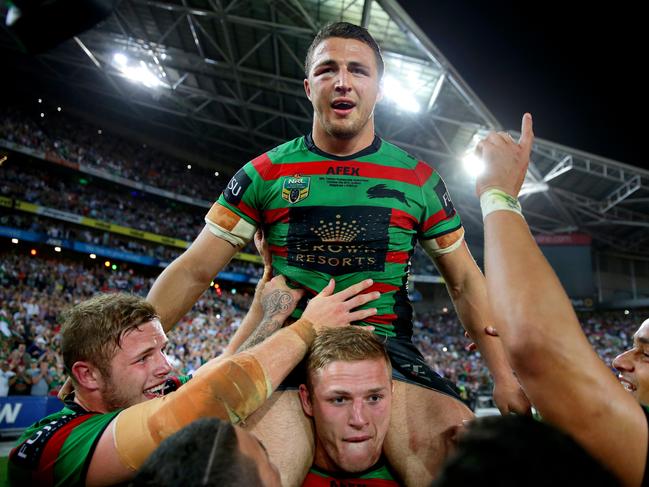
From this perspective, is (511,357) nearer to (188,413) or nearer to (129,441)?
(188,413)

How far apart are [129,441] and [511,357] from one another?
160 cm

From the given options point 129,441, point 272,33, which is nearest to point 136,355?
point 129,441

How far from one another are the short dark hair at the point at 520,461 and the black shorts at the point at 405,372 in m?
1.67

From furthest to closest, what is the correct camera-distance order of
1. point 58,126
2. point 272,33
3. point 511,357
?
point 58,126 → point 272,33 → point 511,357

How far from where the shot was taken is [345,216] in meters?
2.63

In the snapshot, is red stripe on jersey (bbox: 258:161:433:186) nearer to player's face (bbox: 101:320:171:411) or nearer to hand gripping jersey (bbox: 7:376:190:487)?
player's face (bbox: 101:320:171:411)

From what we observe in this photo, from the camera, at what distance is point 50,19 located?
1.84 meters

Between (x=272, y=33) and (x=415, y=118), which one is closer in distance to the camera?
(x=272, y=33)

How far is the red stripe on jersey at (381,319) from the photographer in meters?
2.59

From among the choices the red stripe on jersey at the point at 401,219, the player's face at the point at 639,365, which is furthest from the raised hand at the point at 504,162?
the player's face at the point at 639,365

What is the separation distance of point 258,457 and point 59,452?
130 cm

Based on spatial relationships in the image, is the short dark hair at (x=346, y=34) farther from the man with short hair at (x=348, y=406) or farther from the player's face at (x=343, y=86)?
the man with short hair at (x=348, y=406)

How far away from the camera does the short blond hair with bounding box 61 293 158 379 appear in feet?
8.46

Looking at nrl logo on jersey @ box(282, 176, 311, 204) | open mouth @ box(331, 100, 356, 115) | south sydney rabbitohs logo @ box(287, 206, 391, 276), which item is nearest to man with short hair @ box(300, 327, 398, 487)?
south sydney rabbitohs logo @ box(287, 206, 391, 276)
